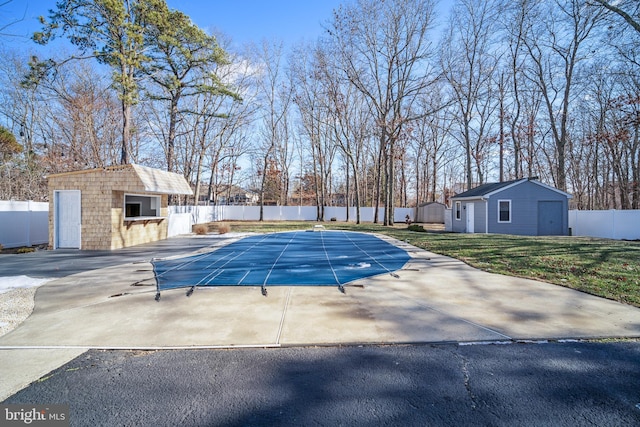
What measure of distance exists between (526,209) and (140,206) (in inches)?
719

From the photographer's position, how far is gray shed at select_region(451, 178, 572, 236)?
55.2 feet

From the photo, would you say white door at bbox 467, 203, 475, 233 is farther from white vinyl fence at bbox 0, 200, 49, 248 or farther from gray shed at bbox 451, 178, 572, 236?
white vinyl fence at bbox 0, 200, 49, 248

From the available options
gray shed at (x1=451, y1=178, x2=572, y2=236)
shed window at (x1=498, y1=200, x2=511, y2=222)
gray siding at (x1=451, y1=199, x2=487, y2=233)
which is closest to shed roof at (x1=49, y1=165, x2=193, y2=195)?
gray siding at (x1=451, y1=199, x2=487, y2=233)

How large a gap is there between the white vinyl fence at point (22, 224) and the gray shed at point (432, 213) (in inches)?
1069

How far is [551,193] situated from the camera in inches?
664

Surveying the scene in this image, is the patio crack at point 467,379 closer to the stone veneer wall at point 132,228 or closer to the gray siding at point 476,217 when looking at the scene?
the stone veneer wall at point 132,228

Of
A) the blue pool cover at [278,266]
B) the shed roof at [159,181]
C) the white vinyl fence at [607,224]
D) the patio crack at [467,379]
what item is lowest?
the patio crack at [467,379]

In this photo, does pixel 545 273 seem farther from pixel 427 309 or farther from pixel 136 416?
pixel 136 416

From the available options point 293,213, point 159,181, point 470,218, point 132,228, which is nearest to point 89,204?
point 132,228

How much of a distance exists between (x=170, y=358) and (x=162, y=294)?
2.47 meters

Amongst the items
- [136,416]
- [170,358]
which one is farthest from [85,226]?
[136,416]


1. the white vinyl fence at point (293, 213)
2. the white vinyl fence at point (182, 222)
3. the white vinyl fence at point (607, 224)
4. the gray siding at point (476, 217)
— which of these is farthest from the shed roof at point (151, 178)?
the white vinyl fence at point (607, 224)

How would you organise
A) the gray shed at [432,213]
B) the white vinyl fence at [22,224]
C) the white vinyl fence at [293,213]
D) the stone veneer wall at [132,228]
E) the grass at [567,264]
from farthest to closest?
the white vinyl fence at [293,213], the gray shed at [432,213], the white vinyl fence at [22,224], the stone veneer wall at [132,228], the grass at [567,264]

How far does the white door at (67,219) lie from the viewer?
10.9 meters
